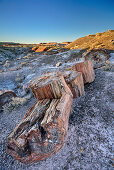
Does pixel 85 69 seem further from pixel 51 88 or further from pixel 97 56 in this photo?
pixel 97 56

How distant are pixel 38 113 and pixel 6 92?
313 centimetres

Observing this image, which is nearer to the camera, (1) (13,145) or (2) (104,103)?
(1) (13,145)

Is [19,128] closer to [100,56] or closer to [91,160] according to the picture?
[91,160]

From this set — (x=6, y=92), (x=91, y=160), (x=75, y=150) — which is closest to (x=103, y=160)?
(x=91, y=160)

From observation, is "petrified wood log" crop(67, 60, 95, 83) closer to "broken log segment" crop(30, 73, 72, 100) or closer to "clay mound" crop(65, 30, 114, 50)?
"broken log segment" crop(30, 73, 72, 100)

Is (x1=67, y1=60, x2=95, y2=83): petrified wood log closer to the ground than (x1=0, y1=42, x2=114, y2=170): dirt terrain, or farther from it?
farther from it

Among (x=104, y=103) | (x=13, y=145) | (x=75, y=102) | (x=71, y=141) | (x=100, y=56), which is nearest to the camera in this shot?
(x=13, y=145)

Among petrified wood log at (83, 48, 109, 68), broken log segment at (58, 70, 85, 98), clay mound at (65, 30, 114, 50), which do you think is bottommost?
broken log segment at (58, 70, 85, 98)

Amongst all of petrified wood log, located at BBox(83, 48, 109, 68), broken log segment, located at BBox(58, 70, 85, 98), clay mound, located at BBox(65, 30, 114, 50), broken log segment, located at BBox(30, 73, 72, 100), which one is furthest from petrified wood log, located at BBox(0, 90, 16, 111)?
clay mound, located at BBox(65, 30, 114, 50)

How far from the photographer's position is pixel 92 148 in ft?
6.03

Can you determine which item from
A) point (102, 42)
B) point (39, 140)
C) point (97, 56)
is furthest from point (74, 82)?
point (102, 42)

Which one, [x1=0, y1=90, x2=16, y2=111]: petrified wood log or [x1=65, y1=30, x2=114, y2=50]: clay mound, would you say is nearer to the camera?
[x1=0, y1=90, x2=16, y2=111]: petrified wood log

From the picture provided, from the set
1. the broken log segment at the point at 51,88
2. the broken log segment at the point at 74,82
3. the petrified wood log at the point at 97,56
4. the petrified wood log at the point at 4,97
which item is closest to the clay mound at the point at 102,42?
the petrified wood log at the point at 97,56

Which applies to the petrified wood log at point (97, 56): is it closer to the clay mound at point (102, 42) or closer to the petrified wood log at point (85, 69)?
the petrified wood log at point (85, 69)
